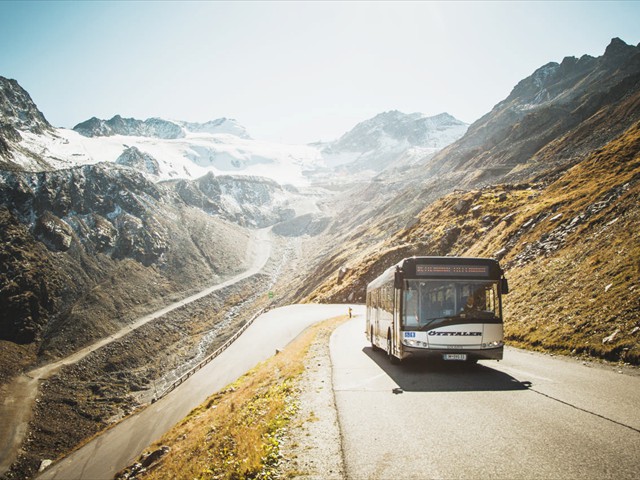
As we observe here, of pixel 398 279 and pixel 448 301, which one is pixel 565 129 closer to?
pixel 448 301

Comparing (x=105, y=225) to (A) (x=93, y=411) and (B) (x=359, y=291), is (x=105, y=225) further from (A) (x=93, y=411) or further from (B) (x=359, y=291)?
(B) (x=359, y=291)

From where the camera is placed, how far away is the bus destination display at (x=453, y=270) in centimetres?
1211

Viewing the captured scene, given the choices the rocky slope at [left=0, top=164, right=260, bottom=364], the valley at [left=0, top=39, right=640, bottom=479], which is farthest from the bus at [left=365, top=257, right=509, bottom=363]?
the rocky slope at [left=0, top=164, right=260, bottom=364]

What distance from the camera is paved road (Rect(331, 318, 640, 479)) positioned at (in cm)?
534

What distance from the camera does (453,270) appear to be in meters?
12.1

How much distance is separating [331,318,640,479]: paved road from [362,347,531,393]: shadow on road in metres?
0.03

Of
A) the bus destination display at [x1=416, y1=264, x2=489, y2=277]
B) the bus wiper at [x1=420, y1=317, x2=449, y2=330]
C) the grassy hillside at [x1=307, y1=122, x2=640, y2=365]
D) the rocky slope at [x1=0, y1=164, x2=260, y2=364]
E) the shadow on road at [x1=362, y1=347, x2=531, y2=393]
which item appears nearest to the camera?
the shadow on road at [x1=362, y1=347, x2=531, y2=393]

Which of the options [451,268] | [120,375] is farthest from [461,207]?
[120,375]

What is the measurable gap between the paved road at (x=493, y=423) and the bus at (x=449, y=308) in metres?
0.88

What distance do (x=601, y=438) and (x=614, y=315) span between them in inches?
432

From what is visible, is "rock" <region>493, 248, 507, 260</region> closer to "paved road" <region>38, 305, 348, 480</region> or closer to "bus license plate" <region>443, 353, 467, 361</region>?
"paved road" <region>38, 305, 348, 480</region>

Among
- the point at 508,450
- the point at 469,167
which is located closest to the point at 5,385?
the point at 508,450

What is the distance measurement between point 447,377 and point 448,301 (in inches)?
94.3

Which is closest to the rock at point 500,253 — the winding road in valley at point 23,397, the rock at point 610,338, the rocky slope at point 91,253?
the rock at point 610,338
